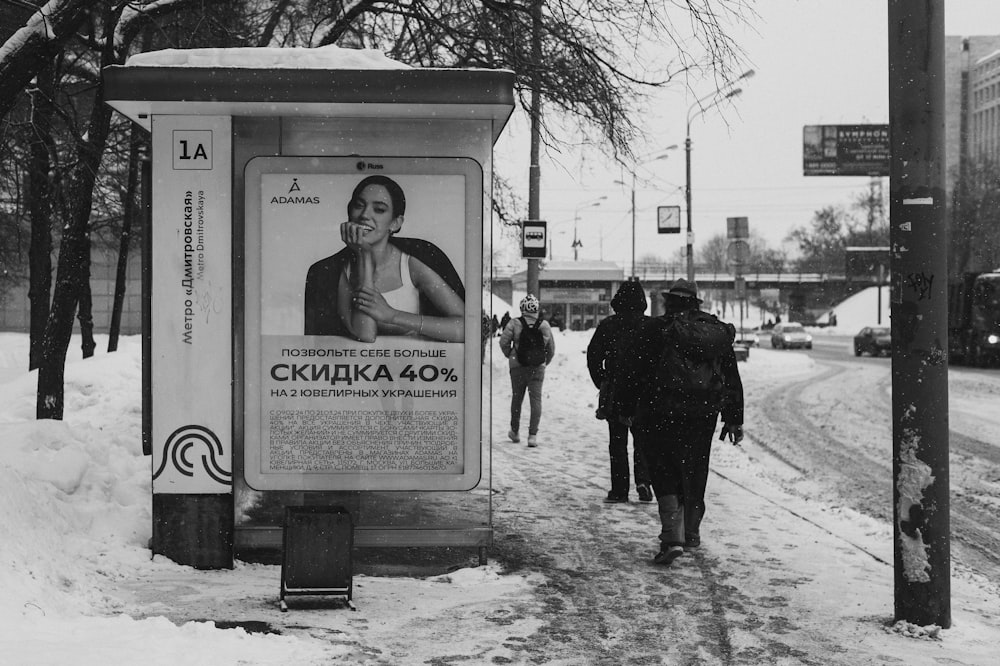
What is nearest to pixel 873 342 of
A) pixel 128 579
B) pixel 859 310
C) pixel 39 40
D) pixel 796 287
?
pixel 39 40

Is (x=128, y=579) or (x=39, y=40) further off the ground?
(x=39, y=40)

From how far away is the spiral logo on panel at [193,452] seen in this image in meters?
6.30

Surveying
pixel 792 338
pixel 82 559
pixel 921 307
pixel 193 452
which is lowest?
pixel 792 338

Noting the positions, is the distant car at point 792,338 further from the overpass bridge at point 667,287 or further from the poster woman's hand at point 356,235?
the poster woman's hand at point 356,235

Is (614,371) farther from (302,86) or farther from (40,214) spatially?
(40,214)

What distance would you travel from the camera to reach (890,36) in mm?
5199

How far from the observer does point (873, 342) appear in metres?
43.5

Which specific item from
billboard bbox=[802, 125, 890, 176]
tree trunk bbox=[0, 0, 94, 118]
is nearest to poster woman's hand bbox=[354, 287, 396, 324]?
tree trunk bbox=[0, 0, 94, 118]

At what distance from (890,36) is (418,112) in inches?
106

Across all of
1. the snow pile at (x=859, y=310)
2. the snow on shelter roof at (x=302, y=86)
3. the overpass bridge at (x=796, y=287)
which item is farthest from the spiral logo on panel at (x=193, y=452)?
the overpass bridge at (x=796, y=287)

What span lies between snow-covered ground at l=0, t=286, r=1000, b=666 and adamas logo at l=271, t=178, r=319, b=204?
7.12 feet

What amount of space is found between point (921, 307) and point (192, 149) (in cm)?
417

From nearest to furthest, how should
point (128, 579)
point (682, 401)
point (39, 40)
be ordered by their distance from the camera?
point (128, 579), point (682, 401), point (39, 40)

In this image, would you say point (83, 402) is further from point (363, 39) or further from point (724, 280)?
point (724, 280)
